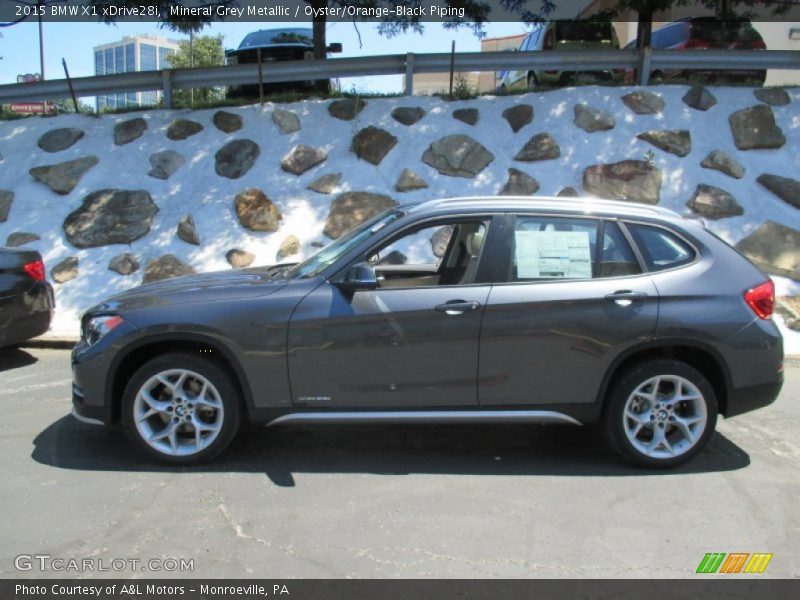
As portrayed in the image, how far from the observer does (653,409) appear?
13.9 feet

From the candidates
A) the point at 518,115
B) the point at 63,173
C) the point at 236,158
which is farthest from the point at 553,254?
the point at 63,173

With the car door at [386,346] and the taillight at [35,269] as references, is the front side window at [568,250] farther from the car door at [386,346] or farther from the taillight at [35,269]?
the taillight at [35,269]

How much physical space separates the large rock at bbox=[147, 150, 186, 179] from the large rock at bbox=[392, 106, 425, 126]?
3155 mm

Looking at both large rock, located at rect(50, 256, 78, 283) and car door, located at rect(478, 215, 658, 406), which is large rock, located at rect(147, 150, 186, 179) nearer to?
large rock, located at rect(50, 256, 78, 283)

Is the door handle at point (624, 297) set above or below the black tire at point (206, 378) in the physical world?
above

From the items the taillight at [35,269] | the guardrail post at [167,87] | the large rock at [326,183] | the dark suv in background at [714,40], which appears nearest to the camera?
the taillight at [35,269]

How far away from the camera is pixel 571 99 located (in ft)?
33.7

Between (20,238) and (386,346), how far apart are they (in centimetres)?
714

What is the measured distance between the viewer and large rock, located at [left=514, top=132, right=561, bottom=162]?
9.55m

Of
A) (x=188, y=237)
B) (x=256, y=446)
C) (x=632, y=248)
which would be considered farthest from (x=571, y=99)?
(x=256, y=446)

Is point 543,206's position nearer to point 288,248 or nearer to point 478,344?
point 478,344

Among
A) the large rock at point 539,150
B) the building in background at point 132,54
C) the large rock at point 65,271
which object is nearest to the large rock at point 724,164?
the large rock at point 539,150

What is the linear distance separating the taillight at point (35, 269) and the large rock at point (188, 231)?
7.37 feet

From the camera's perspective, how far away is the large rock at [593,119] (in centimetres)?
980
